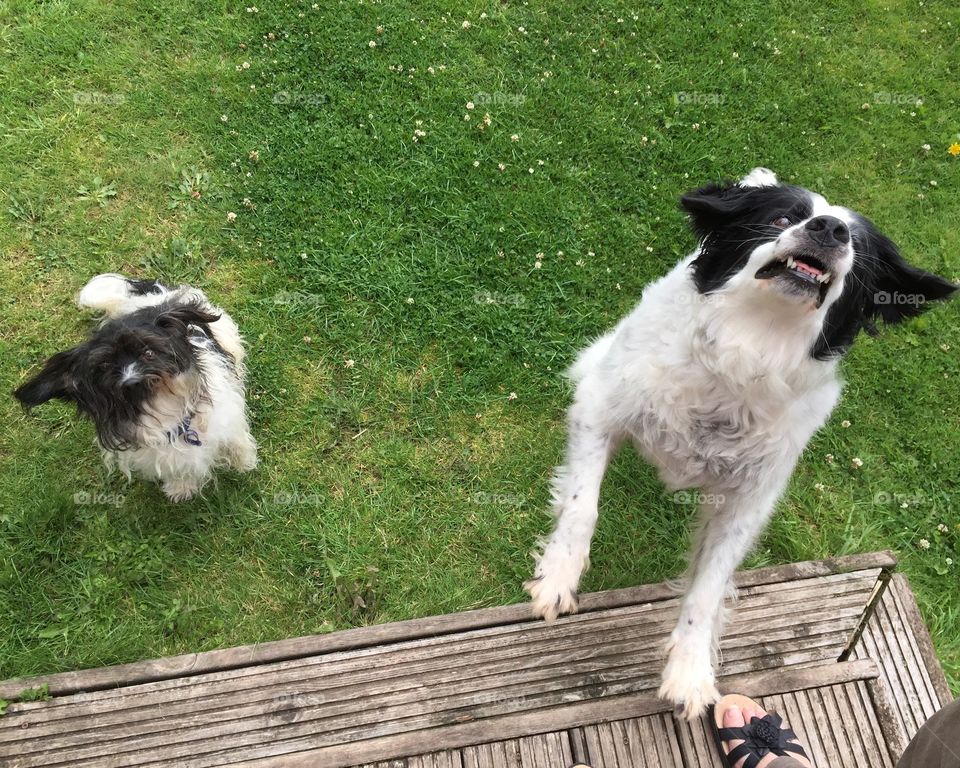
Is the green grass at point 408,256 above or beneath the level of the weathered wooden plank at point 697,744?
above

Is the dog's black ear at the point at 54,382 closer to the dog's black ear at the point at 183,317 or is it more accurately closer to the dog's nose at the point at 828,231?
the dog's black ear at the point at 183,317

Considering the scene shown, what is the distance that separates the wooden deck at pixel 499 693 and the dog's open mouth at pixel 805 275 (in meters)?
2.02

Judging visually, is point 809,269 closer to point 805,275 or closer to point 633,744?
point 805,275

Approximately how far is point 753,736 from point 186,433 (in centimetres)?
321

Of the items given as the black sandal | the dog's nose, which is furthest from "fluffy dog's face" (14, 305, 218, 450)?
the black sandal

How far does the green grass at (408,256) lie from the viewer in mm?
3719

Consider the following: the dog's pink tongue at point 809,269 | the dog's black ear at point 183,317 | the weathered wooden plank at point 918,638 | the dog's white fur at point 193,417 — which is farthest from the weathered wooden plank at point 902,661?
the dog's black ear at point 183,317

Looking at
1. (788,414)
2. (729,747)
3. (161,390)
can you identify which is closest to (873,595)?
(729,747)

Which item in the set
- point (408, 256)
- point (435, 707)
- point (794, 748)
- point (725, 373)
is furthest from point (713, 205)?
point (435, 707)

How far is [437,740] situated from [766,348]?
2441 millimetres

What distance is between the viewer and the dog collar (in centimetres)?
317

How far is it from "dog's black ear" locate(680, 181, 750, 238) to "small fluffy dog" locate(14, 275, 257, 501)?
2.27m

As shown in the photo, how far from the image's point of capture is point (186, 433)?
10.6 ft

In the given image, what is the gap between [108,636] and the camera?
345 centimetres
